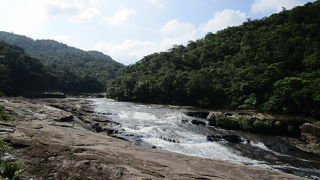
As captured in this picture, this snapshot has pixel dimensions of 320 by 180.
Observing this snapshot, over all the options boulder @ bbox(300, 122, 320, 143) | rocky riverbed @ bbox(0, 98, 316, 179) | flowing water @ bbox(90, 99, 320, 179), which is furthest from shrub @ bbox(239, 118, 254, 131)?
rocky riverbed @ bbox(0, 98, 316, 179)

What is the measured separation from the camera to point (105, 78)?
150500mm

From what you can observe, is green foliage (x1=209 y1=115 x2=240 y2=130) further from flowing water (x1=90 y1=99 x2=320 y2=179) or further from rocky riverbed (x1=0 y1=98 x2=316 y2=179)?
rocky riverbed (x1=0 y1=98 x2=316 y2=179)

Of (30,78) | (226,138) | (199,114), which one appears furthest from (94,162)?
(30,78)

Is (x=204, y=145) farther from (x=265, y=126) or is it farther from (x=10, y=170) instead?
(x=10, y=170)

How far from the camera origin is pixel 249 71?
59.7 m

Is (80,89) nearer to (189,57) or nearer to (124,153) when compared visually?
(189,57)

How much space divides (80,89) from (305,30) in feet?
265

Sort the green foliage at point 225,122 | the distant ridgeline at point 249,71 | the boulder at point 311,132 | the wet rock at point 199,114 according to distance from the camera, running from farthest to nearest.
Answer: the distant ridgeline at point 249,71 → the wet rock at point 199,114 → the green foliage at point 225,122 → the boulder at point 311,132

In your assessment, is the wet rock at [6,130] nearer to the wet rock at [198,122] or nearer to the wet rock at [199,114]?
the wet rock at [198,122]

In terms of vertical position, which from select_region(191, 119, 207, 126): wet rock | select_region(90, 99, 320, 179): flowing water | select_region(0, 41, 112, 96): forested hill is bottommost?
select_region(90, 99, 320, 179): flowing water

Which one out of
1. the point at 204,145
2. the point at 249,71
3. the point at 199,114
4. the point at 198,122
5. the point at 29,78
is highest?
the point at 249,71

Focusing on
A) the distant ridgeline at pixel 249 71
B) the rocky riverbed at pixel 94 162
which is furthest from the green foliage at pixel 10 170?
the distant ridgeline at pixel 249 71

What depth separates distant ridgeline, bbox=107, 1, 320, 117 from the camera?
46031 mm

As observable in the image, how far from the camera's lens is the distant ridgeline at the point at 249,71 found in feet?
151
